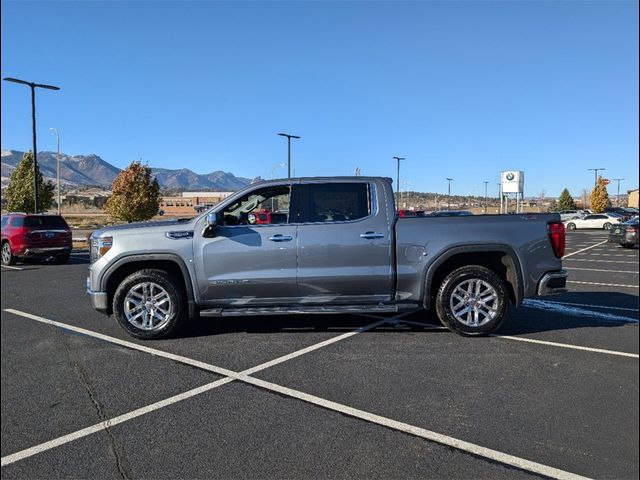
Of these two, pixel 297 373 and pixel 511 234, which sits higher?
pixel 511 234

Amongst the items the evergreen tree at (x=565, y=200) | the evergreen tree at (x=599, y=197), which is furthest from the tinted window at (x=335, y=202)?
the evergreen tree at (x=565, y=200)

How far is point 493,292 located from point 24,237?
1350 centimetres

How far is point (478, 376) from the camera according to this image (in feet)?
14.2

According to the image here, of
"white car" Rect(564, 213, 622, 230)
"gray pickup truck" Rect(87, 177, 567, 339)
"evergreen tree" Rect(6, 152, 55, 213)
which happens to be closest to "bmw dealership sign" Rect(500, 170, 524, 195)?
"white car" Rect(564, 213, 622, 230)

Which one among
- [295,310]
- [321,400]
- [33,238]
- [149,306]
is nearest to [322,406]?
[321,400]

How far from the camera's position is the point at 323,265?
18.2 feet

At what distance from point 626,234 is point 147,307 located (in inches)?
819

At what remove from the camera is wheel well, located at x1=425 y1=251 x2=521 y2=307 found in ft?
18.6

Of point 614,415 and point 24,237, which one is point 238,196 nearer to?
point 614,415

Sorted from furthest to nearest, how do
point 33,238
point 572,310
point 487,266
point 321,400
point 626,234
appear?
1. point 626,234
2. point 33,238
3. point 572,310
4. point 487,266
5. point 321,400

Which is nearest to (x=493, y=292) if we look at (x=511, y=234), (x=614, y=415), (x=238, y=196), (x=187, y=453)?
(x=511, y=234)

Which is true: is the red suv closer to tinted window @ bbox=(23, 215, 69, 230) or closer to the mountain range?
tinted window @ bbox=(23, 215, 69, 230)

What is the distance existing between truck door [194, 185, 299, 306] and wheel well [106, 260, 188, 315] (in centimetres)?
35

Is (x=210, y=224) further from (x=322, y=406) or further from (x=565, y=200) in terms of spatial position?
(x=565, y=200)
